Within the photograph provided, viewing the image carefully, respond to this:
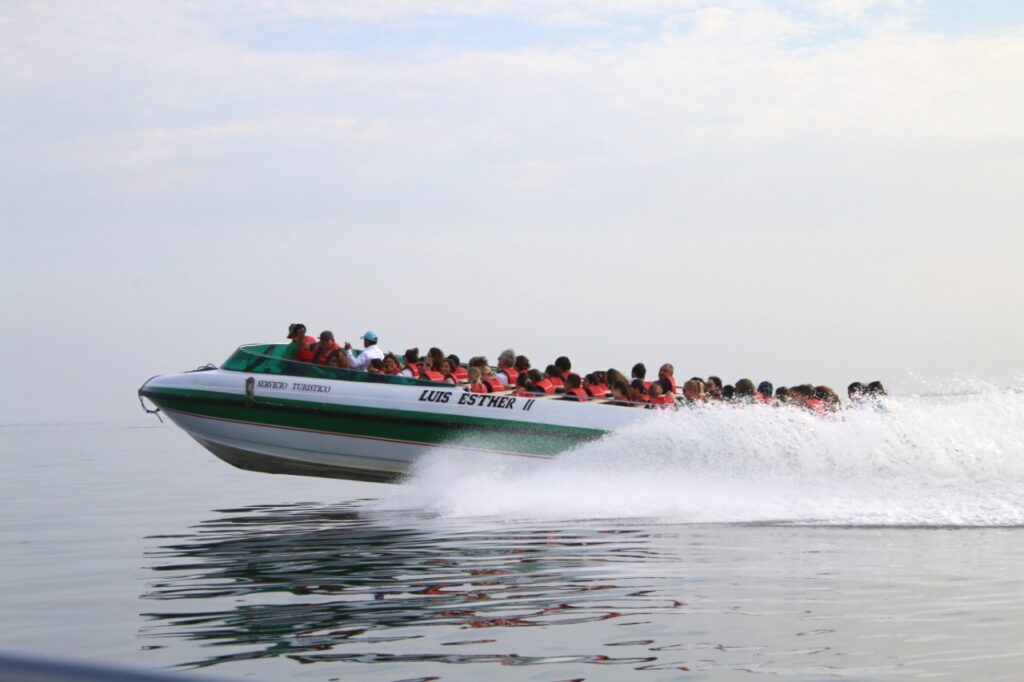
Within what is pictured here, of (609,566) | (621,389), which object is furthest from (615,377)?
(609,566)

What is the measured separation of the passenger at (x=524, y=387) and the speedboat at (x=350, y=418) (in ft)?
0.81

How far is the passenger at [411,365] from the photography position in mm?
12938

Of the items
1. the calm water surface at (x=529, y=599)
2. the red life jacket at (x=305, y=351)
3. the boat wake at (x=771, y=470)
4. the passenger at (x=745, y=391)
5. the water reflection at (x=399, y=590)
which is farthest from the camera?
the red life jacket at (x=305, y=351)

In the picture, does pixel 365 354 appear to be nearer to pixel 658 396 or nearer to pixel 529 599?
pixel 658 396

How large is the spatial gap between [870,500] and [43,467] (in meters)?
24.8

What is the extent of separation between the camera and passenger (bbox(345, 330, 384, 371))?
13.1m

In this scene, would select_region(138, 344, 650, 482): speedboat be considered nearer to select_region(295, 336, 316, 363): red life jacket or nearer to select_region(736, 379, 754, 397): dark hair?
select_region(295, 336, 316, 363): red life jacket

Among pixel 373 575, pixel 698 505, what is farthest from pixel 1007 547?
pixel 373 575

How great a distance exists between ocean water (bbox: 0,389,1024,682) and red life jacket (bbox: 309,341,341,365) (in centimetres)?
169

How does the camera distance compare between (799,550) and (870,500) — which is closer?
(799,550)

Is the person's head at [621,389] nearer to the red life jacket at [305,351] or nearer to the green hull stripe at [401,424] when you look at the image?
the green hull stripe at [401,424]

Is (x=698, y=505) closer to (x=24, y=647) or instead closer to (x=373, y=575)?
(x=373, y=575)

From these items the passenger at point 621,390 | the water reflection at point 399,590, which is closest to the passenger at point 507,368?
the passenger at point 621,390

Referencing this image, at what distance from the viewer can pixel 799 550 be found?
838cm
